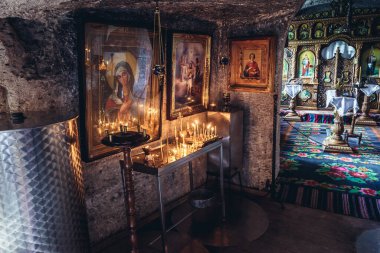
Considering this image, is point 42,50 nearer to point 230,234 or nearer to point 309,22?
point 230,234

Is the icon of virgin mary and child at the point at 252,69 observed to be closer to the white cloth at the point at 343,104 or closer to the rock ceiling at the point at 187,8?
the rock ceiling at the point at 187,8

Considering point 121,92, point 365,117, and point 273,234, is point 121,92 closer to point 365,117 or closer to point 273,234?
point 273,234

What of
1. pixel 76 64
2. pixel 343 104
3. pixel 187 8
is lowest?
pixel 343 104

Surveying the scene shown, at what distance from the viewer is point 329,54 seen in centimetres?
1395

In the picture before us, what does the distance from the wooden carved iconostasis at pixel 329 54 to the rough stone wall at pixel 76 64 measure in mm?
8837

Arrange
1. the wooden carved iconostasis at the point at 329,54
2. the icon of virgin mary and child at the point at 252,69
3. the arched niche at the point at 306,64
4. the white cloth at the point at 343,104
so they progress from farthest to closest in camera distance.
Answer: the arched niche at the point at 306,64 → the wooden carved iconostasis at the point at 329,54 → the white cloth at the point at 343,104 → the icon of virgin mary and child at the point at 252,69

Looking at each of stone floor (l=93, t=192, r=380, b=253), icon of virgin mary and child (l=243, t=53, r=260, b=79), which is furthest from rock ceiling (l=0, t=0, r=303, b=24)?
stone floor (l=93, t=192, r=380, b=253)

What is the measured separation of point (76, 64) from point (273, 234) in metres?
3.39

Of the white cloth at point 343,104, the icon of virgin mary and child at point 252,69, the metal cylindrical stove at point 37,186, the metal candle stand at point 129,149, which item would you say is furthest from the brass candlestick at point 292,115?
A: the metal cylindrical stove at point 37,186

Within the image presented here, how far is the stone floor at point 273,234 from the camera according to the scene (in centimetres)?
403

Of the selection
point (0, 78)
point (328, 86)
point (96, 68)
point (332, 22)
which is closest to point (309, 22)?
point (332, 22)

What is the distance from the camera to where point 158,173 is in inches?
134

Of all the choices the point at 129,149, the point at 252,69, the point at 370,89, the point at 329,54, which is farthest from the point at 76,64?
the point at 329,54

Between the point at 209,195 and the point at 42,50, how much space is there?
9.72 feet
